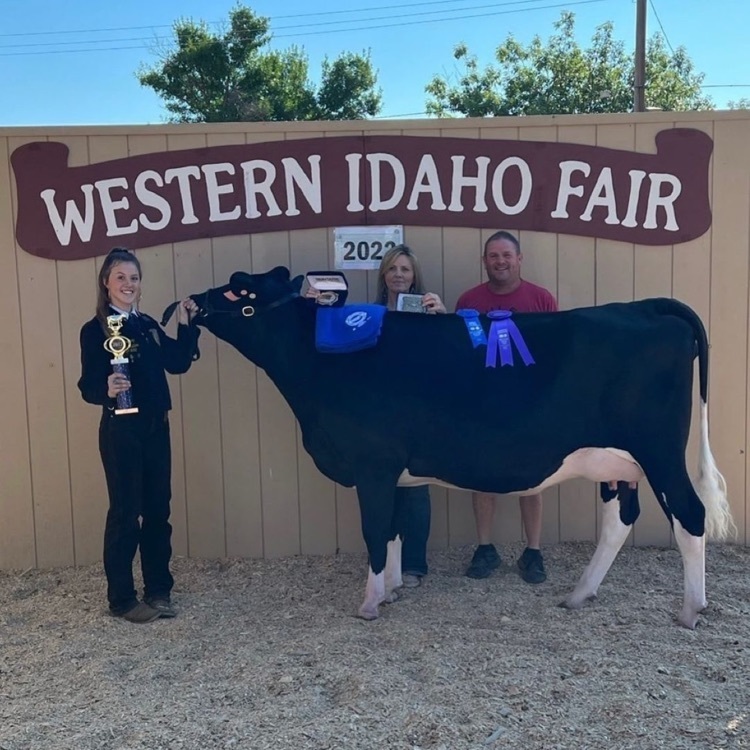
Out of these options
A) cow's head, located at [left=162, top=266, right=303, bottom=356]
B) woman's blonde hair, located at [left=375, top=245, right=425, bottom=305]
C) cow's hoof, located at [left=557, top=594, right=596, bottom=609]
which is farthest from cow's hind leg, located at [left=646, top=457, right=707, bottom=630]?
cow's head, located at [left=162, top=266, right=303, bottom=356]

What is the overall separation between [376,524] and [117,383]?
4.68ft

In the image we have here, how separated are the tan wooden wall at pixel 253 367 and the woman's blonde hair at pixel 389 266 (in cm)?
42

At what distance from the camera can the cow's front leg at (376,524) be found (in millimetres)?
3980

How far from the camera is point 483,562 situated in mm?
4730

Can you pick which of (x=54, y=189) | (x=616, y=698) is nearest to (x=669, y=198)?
(x=616, y=698)

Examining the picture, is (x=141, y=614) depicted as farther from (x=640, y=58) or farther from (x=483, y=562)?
(x=640, y=58)

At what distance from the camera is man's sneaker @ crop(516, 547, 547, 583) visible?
4.59 meters

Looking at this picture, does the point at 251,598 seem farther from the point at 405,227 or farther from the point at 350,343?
the point at 405,227

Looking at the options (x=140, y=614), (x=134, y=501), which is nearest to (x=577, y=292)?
(x=134, y=501)

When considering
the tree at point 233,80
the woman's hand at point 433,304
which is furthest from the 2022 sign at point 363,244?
the tree at point 233,80

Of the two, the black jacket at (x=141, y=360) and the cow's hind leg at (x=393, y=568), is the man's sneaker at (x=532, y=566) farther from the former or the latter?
the black jacket at (x=141, y=360)

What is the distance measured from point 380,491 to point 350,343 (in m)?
0.75

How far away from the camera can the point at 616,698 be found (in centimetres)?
312

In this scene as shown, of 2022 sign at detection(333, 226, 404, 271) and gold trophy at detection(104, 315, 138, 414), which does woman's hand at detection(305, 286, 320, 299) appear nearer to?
2022 sign at detection(333, 226, 404, 271)
